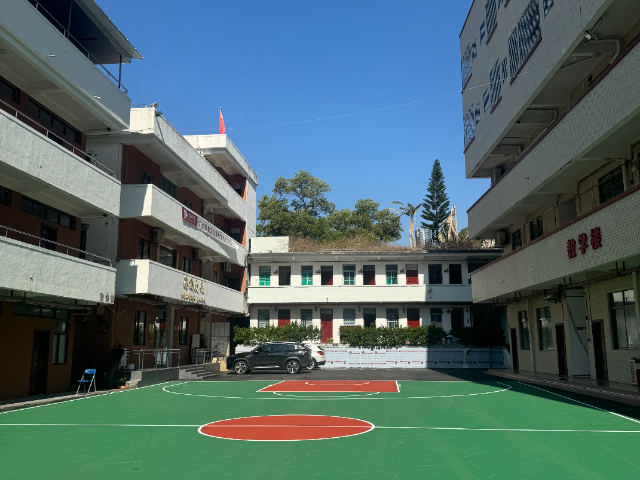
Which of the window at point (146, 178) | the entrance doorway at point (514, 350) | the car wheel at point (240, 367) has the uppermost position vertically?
the window at point (146, 178)

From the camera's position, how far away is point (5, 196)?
18.0m

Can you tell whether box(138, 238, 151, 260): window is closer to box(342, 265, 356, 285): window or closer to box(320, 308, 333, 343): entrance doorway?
box(320, 308, 333, 343): entrance doorway

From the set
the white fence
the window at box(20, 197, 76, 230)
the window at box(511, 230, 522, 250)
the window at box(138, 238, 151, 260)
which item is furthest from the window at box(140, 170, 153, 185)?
the window at box(511, 230, 522, 250)

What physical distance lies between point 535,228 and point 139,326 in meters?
18.7

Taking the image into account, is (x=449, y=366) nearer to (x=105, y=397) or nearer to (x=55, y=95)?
(x=105, y=397)

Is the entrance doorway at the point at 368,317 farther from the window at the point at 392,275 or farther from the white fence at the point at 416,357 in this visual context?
the white fence at the point at 416,357

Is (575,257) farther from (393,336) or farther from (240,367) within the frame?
(393,336)

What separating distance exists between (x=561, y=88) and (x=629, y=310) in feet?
27.1

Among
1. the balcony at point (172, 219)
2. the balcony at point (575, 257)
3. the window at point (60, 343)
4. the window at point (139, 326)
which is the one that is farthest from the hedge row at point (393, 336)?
the window at point (60, 343)

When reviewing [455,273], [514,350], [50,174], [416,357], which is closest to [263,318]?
[416,357]

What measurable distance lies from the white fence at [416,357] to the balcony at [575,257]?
34.1ft

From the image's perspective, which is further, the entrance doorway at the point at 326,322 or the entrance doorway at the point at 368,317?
the entrance doorway at the point at 368,317

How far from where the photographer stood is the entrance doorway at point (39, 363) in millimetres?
19562

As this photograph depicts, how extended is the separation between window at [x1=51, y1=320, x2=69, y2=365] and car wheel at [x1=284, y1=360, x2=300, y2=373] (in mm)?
12866
